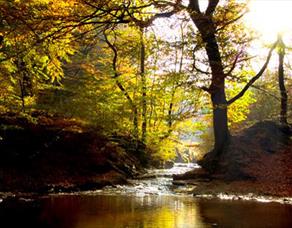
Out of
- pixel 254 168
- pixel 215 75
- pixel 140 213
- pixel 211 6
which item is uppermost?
pixel 211 6

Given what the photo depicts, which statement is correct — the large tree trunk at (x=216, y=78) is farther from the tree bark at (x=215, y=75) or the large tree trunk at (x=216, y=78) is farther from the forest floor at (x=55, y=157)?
the forest floor at (x=55, y=157)

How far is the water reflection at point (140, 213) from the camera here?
7.96 meters

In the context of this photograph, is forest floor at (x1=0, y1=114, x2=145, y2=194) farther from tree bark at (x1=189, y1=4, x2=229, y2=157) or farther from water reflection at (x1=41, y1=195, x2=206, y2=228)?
tree bark at (x1=189, y1=4, x2=229, y2=157)

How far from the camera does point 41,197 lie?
12297mm

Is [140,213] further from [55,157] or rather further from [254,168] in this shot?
[55,157]

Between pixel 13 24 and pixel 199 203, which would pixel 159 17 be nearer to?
pixel 13 24

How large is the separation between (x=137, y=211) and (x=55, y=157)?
788 centimetres

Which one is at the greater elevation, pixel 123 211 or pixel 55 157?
pixel 55 157

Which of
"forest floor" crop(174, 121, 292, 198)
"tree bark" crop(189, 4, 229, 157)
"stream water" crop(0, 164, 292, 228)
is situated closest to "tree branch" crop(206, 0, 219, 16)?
"tree bark" crop(189, 4, 229, 157)

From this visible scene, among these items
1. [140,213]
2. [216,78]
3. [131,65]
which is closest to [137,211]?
[140,213]

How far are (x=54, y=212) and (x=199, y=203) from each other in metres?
4.40

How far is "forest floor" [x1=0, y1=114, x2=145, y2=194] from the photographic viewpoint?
14.4 meters

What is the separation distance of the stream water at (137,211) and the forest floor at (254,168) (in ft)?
6.53

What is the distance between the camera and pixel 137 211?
953 cm
